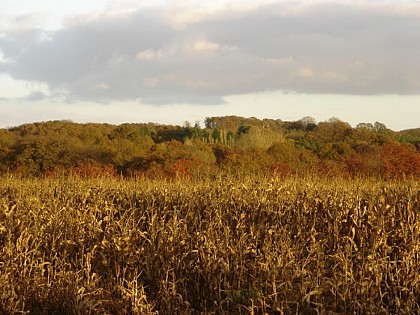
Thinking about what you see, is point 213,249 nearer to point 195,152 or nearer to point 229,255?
point 229,255

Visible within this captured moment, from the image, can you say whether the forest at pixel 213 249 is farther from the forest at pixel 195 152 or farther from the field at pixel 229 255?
the forest at pixel 195 152

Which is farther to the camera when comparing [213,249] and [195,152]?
[195,152]

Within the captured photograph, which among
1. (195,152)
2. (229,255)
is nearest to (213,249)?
(229,255)

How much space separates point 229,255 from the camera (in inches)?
319

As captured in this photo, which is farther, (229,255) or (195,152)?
(195,152)

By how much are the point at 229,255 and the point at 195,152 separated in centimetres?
2344

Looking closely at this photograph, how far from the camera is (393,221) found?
346 inches

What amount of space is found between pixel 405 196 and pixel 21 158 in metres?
22.9

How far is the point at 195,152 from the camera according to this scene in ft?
103

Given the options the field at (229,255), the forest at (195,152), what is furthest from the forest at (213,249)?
the forest at (195,152)

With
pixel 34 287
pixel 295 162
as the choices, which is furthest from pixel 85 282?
pixel 295 162

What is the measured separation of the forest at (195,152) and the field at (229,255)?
10982 mm

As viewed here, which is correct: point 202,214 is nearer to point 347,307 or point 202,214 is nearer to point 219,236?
point 219,236

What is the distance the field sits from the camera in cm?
703
